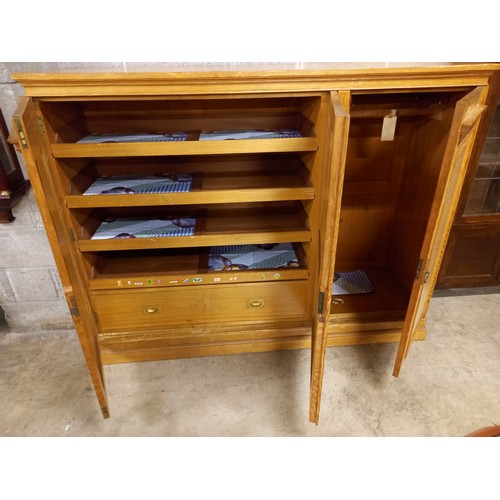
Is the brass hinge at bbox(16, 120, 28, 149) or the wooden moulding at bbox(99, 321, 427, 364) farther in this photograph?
the wooden moulding at bbox(99, 321, 427, 364)

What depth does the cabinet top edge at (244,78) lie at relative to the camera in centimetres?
118

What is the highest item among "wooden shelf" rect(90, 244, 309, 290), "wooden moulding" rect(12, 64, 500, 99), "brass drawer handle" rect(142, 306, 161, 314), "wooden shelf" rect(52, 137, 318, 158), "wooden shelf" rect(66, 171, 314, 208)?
"wooden moulding" rect(12, 64, 500, 99)

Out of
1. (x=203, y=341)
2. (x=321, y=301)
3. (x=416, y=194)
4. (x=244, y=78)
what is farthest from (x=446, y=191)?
(x=203, y=341)

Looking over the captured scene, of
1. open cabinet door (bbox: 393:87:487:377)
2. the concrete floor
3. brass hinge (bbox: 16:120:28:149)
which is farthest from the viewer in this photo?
the concrete floor

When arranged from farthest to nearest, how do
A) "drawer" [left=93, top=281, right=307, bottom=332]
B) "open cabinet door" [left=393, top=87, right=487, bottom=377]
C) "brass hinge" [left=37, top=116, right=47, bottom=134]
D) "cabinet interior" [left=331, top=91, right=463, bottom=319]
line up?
"drawer" [left=93, top=281, right=307, bottom=332]
"cabinet interior" [left=331, top=91, right=463, bottom=319]
"brass hinge" [left=37, top=116, right=47, bottom=134]
"open cabinet door" [left=393, top=87, right=487, bottom=377]

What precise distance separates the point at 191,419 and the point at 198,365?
31cm

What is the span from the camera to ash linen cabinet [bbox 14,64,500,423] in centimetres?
122

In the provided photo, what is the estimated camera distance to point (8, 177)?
1688 millimetres

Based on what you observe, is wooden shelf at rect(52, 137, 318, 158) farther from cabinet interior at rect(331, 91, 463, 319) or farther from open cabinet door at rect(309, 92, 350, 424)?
cabinet interior at rect(331, 91, 463, 319)

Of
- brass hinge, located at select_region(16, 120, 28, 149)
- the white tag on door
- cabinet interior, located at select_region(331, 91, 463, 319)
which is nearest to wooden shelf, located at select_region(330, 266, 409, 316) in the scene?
cabinet interior, located at select_region(331, 91, 463, 319)

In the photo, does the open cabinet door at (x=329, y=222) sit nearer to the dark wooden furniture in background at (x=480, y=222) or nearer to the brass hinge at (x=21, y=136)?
the brass hinge at (x=21, y=136)

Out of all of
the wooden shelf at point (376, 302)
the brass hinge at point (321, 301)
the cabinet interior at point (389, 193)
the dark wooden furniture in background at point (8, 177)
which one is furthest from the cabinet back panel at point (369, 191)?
the dark wooden furniture in background at point (8, 177)

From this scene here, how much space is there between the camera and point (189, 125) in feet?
5.67
